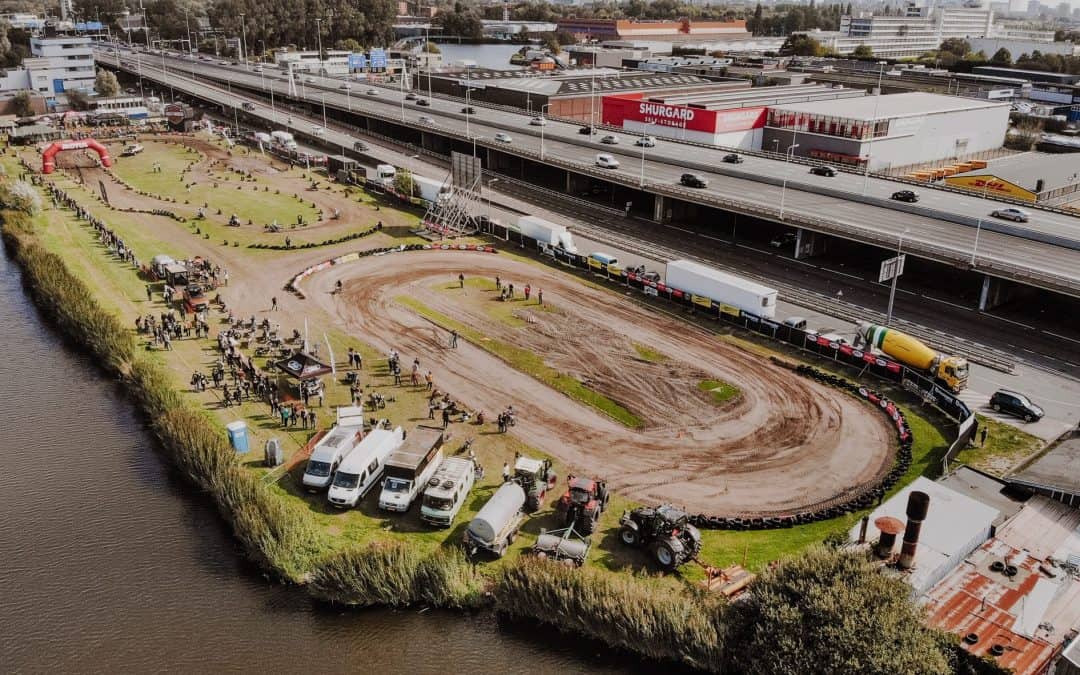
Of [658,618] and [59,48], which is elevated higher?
[59,48]

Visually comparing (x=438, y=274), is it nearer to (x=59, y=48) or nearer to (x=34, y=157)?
(x=34, y=157)

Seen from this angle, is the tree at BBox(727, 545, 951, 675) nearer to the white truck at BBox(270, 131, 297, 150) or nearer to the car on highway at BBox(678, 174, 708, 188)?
the car on highway at BBox(678, 174, 708, 188)

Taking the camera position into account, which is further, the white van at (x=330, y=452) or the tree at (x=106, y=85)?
the tree at (x=106, y=85)

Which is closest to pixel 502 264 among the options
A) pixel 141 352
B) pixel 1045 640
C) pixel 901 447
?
pixel 141 352

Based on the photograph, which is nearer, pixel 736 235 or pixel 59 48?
pixel 736 235

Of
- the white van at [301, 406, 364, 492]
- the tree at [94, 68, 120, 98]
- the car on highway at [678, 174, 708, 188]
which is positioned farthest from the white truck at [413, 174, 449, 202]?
the tree at [94, 68, 120, 98]

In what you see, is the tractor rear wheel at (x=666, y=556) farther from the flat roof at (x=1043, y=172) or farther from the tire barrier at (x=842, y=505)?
the flat roof at (x=1043, y=172)

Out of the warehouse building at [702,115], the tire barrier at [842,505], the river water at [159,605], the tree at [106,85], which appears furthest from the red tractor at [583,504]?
the tree at [106,85]
